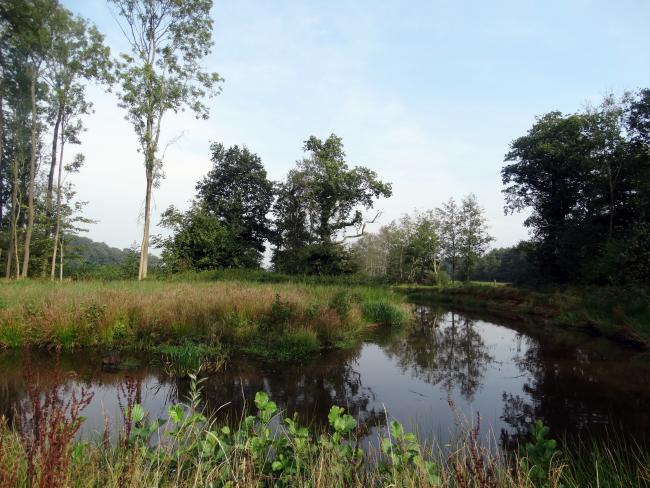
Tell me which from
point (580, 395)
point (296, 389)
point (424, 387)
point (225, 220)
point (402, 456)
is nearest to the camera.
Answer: point (402, 456)

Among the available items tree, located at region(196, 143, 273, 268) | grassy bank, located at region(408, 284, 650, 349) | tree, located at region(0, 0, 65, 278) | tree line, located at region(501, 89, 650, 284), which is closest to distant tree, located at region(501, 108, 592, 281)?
tree line, located at region(501, 89, 650, 284)

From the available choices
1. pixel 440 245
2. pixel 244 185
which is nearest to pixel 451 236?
pixel 440 245

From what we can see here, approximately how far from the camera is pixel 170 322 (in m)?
9.23

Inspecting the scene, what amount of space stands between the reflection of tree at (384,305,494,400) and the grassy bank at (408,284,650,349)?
4.52m

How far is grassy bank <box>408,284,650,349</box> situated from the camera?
13055 mm

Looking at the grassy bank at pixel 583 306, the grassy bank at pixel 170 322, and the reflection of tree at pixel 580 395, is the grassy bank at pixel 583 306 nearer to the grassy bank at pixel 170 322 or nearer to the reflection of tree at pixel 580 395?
the reflection of tree at pixel 580 395

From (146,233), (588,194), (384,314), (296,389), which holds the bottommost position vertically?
(296,389)

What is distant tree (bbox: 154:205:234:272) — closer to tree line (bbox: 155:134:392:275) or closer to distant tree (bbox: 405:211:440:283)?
tree line (bbox: 155:134:392:275)

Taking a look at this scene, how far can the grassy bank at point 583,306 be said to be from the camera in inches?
514

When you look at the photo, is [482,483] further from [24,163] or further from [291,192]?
[24,163]

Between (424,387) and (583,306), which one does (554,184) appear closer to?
(583,306)

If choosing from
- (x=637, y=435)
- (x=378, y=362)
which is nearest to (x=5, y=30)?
(x=378, y=362)

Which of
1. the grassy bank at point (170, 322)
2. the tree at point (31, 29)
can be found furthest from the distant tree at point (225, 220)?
the grassy bank at point (170, 322)

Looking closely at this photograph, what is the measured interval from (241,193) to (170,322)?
25.3 metres
